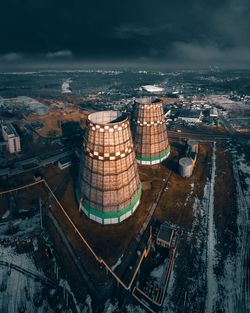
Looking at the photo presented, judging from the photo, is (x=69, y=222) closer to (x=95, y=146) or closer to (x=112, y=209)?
(x=112, y=209)

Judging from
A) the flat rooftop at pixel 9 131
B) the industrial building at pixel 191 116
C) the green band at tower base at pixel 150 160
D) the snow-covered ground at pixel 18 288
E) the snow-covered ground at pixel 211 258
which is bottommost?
the snow-covered ground at pixel 18 288

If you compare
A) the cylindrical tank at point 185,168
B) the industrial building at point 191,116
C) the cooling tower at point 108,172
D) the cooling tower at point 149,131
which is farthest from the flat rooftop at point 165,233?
the industrial building at point 191,116

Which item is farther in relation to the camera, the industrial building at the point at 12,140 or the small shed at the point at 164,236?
the industrial building at the point at 12,140

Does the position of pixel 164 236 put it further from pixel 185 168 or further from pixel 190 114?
pixel 190 114

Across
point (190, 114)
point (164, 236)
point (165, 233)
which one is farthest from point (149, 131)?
point (190, 114)

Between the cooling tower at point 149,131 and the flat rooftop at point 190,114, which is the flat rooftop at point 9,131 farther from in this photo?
the flat rooftop at point 190,114

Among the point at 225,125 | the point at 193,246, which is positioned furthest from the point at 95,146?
the point at 225,125
